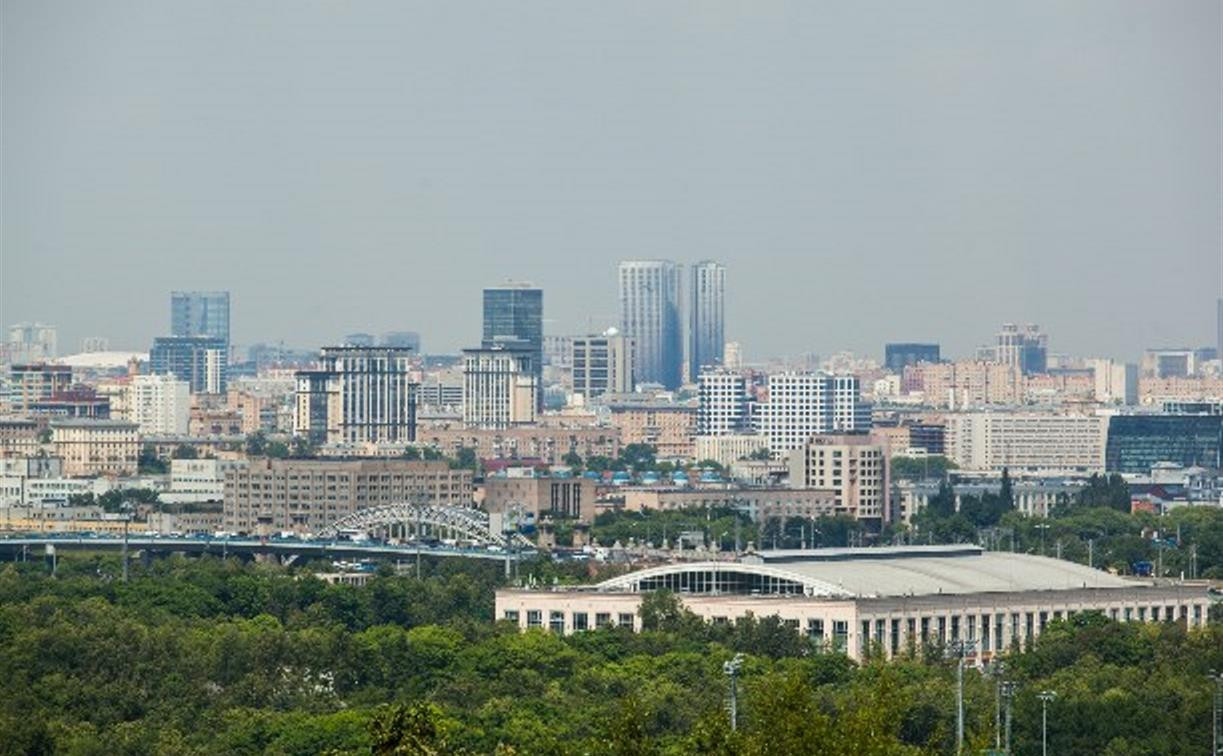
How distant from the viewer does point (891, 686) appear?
143 feet

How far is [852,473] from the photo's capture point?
531 ft

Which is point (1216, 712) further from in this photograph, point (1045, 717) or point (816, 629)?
point (816, 629)

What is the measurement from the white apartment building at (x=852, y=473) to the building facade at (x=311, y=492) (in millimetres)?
13992

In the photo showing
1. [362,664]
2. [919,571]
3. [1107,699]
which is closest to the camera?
[1107,699]

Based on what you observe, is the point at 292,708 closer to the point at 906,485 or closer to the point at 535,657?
the point at 535,657

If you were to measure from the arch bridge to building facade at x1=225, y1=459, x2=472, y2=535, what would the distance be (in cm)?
566

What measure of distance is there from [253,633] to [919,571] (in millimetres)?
20687

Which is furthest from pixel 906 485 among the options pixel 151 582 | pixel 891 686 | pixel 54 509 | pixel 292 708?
pixel 891 686

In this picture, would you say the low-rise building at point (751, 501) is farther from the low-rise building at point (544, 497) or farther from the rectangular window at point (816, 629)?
the rectangular window at point (816, 629)

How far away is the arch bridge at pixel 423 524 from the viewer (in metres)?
138

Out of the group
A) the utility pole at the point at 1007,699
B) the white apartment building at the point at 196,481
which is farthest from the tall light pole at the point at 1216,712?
the white apartment building at the point at 196,481

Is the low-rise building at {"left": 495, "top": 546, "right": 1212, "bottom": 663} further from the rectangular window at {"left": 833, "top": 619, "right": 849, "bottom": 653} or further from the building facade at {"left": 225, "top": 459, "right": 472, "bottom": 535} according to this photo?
the building facade at {"left": 225, "top": 459, "right": 472, "bottom": 535}

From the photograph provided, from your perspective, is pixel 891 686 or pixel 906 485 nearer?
pixel 891 686

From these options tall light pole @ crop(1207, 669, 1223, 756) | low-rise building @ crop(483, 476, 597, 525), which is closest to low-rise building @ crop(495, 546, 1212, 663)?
tall light pole @ crop(1207, 669, 1223, 756)
